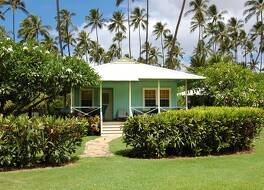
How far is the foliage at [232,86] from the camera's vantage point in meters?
26.8

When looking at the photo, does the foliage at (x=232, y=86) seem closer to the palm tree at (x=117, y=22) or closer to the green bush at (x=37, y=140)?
the green bush at (x=37, y=140)

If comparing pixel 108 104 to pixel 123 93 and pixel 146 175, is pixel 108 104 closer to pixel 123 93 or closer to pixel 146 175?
pixel 123 93

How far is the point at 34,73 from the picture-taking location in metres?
19.5

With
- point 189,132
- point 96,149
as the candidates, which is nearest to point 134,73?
point 96,149

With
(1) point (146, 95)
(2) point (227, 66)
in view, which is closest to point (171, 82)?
(1) point (146, 95)

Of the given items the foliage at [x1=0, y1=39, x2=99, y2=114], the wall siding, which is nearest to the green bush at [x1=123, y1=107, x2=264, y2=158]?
the foliage at [x1=0, y1=39, x2=99, y2=114]

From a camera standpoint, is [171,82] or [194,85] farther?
[194,85]

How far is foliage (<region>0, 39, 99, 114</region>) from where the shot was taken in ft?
63.0

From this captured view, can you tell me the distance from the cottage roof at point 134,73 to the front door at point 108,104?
1.35 metres

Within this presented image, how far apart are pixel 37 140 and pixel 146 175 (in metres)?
3.15

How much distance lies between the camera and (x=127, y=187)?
9.30 metres

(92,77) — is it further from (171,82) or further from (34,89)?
(171,82)

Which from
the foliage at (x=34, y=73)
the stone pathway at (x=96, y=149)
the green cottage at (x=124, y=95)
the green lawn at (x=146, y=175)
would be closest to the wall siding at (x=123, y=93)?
the green cottage at (x=124, y=95)

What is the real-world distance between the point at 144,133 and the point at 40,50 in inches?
336
